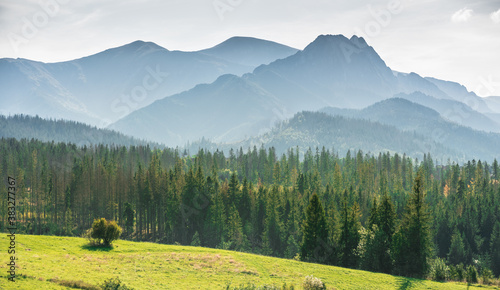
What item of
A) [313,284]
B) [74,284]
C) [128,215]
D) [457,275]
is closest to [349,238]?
[457,275]

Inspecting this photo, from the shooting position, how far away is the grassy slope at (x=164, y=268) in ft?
168

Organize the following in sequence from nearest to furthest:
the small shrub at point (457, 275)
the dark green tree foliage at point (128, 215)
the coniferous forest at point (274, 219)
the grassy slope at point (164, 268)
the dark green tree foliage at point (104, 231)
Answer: the grassy slope at point (164, 268)
the dark green tree foliage at point (104, 231)
the small shrub at point (457, 275)
the coniferous forest at point (274, 219)
the dark green tree foliage at point (128, 215)

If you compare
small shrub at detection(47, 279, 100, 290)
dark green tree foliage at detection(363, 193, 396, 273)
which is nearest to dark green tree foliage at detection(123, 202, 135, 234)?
dark green tree foliage at detection(363, 193, 396, 273)

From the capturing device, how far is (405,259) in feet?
241

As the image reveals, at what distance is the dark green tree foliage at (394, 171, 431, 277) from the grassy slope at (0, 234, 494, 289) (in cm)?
840

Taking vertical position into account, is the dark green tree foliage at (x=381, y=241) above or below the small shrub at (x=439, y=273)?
above

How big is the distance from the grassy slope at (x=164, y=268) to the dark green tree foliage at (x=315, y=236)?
447 inches

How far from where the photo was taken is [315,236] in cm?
8038

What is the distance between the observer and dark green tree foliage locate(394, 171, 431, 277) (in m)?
72.9

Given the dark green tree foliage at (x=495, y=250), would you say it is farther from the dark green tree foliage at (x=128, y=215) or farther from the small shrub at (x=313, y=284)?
the dark green tree foliage at (x=128, y=215)

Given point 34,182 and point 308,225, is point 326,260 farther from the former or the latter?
point 34,182

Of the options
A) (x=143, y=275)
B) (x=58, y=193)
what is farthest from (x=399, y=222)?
(x=58, y=193)

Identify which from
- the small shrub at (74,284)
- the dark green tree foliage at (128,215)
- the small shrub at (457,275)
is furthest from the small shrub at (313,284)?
the dark green tree foliage at (128,215)

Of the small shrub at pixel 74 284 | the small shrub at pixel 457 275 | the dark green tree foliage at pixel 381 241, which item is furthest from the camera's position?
the dark green tree foliage at pixel 381 241
